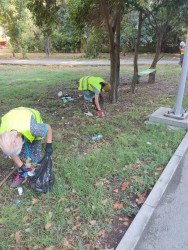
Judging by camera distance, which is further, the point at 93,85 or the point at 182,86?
the point at 93,85

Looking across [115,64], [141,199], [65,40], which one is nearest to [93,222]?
[141,199]

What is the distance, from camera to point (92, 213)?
8.18ft

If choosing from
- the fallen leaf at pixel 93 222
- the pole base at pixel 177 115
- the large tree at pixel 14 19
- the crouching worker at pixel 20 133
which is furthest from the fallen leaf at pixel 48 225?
the large tree at pixel 14 19

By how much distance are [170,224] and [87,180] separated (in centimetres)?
119

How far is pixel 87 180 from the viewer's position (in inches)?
118

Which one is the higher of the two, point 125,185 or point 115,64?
point 115,64

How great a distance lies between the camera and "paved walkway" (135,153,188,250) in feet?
7.06

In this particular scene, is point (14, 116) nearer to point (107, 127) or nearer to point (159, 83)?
point (107, 127)

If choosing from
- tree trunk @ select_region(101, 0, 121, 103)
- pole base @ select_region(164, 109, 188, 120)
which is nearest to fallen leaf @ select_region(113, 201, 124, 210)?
pole base @ select_region(164, 109, 188, 120)

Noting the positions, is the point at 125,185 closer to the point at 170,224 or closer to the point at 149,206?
the point at 149,206

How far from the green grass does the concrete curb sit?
10 cm

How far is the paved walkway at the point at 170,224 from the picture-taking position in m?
2.15

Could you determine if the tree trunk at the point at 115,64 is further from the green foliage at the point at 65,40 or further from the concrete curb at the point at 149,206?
the green foliage at the point at 65,40

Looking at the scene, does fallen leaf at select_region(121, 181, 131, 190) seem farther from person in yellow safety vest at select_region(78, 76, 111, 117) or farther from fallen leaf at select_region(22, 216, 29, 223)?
person in yellow safety vest at select_region(78, 76, 111, 117)
